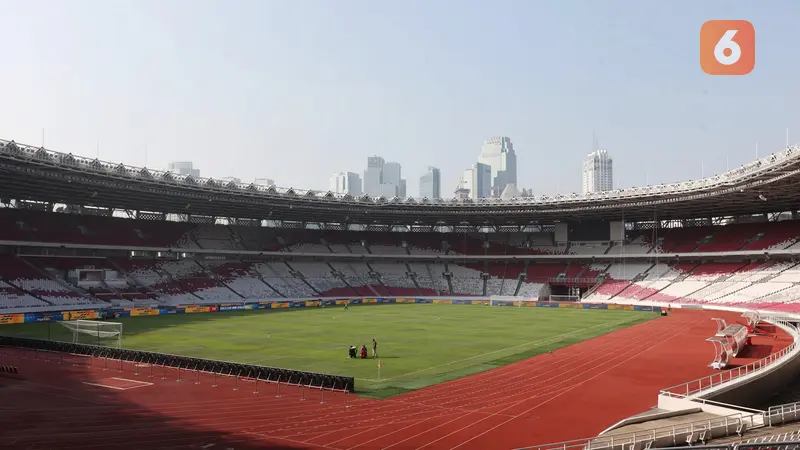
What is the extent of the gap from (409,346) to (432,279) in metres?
56.4

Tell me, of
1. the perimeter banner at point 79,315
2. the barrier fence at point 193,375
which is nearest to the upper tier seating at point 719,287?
the barrier fence at point 193,375

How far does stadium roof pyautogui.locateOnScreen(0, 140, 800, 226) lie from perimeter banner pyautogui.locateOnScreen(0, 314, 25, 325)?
13304mm

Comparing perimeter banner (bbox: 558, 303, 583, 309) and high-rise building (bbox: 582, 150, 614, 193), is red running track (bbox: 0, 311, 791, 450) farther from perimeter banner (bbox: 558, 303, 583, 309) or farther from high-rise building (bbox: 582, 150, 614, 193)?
Result: high-rise building (bbox: 582, 150, 614, 193)

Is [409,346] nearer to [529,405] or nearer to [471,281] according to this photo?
[529,405]

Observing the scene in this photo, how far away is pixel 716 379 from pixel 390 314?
4148 centimetres

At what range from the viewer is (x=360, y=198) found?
8588 cm

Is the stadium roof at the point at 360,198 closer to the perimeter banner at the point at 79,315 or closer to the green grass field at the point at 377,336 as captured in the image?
the perimeter banner at the point at 79,315

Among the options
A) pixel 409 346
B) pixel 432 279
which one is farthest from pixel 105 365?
pixel 432 279

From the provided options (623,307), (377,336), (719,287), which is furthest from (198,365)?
(719,287)

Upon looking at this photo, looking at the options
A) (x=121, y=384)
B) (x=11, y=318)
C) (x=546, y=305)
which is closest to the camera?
(x=121, y=384)

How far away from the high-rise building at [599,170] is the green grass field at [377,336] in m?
104

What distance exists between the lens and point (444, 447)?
63.2 ft

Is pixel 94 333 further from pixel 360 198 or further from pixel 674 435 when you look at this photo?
pixel 360 198

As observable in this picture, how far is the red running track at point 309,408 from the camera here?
20.1m
